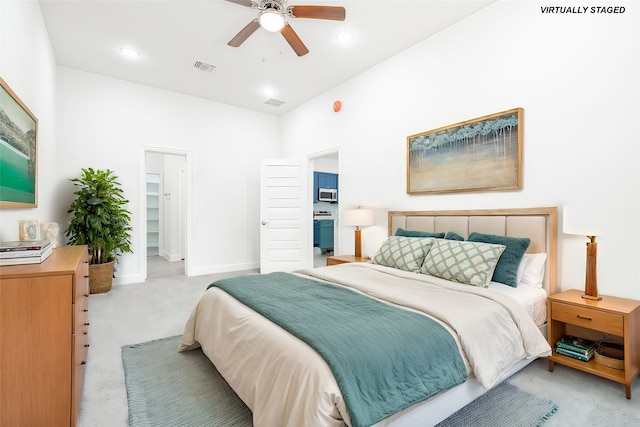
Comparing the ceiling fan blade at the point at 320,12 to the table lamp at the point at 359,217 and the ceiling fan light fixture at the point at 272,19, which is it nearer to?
the ceiling fan light fixture at the point at 272,19

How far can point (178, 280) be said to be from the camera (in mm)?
4816

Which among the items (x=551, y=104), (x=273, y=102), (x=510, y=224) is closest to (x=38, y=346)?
(x=510, y=224)

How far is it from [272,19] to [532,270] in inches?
113

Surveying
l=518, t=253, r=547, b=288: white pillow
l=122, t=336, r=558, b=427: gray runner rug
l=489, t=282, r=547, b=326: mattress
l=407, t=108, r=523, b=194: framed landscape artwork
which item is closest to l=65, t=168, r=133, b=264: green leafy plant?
l=122, t=336, r=558, b=427: gray runner rug

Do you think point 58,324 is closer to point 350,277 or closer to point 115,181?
point 350,277

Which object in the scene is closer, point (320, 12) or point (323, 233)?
point (320, 12)

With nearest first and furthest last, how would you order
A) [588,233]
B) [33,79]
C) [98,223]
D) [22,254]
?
[22,254]
[588,233]
[33,79]
[98,223]

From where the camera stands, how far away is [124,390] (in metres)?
1.96

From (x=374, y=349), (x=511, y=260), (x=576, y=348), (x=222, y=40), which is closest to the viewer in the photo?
(x=374, y=349)

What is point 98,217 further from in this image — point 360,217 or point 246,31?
point 360,217

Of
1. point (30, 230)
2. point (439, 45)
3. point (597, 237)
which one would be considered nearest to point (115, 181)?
point (30, 230)

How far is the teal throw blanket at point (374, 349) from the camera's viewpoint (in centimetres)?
120

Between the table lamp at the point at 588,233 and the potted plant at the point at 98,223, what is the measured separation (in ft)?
15.9

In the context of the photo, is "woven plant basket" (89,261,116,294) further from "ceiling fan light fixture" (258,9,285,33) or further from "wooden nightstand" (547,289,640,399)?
"wooden nightstand" (547,289,640,399)
